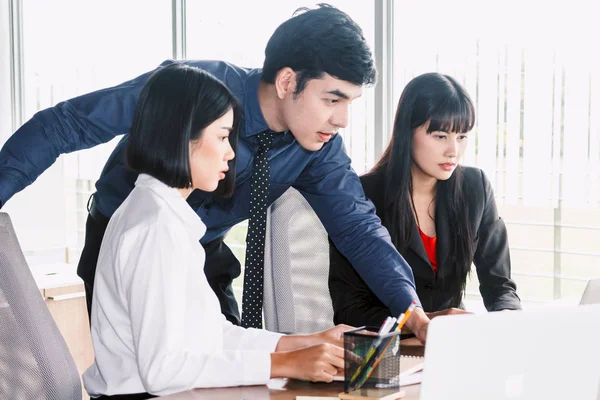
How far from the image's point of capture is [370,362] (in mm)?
1321

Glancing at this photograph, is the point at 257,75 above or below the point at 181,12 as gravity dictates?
below

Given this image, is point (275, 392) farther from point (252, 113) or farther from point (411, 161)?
point (411, 161)

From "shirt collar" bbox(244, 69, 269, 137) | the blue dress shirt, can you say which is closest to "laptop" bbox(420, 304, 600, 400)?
the blue dress shirt

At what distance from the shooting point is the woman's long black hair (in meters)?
2.24

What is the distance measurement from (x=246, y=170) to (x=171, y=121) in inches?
20.6

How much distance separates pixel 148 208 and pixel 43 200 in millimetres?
2864

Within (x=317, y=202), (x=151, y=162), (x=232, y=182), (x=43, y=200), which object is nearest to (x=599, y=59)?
(x=317, y=202)

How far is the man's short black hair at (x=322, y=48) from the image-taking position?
5.83 ft

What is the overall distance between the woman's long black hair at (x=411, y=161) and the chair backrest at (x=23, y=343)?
1008mm

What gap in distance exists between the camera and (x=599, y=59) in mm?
2908

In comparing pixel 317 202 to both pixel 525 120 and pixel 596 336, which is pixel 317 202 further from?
pixel 525 120

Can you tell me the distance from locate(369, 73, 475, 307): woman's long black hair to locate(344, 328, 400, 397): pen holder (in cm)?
90

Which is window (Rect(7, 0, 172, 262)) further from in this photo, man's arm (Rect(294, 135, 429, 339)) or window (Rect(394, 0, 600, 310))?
man's arm (Rect(294, 135, 429, 339))

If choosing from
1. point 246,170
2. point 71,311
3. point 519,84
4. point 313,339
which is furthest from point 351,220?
point 71,311
